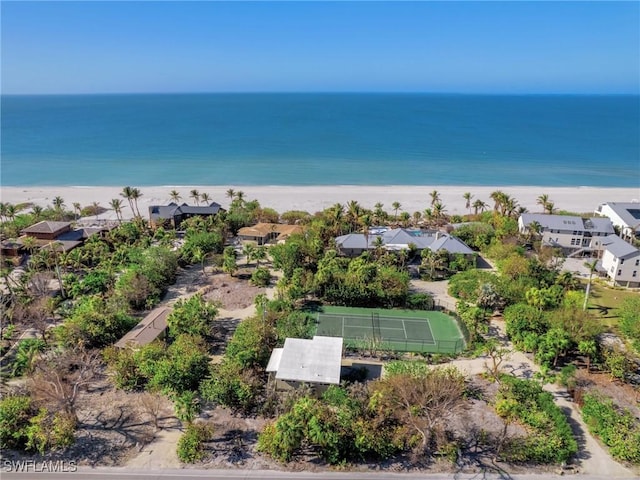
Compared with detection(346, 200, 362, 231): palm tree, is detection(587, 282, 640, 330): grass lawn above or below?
below

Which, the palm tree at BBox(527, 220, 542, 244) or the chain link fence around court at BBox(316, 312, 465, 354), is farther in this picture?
the palm tree at BBox(527, 220, 542, 244)

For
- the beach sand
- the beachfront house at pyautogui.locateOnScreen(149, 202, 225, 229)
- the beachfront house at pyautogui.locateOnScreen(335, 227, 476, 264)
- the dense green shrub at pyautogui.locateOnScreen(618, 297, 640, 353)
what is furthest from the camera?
the beach sand

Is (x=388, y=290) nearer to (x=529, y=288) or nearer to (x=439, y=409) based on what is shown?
(x=529, y=288)

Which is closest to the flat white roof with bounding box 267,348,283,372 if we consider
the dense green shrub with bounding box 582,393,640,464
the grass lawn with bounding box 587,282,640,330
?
the dense green shrub with bounding box 582,393,640,464

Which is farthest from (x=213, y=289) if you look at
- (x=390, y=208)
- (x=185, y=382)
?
(x=390, y=208)

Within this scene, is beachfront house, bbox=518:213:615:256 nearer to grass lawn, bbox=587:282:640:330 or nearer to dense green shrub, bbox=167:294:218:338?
grass lawn, bbox=587:282:640:330
